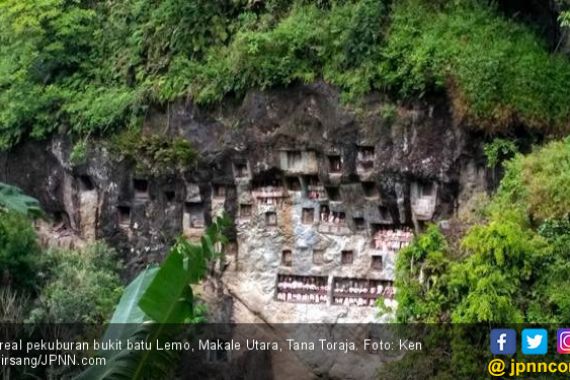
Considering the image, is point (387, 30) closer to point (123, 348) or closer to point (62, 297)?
point (62, 297)

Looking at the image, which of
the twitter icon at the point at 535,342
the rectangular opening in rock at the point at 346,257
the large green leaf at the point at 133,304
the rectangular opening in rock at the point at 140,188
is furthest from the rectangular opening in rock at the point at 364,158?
the large green leaf at the point at 133,304

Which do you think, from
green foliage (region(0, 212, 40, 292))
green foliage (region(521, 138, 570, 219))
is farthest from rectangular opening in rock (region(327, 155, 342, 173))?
green foliage (region(0, 212, 40, 292))

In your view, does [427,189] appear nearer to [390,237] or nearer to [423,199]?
[423,199]

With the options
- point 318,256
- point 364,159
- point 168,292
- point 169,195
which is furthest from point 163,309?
point 169,195

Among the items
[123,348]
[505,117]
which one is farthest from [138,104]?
[123,348]

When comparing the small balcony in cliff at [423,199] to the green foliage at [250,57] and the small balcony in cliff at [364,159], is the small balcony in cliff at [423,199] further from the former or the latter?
the green foliage at [250,57]
